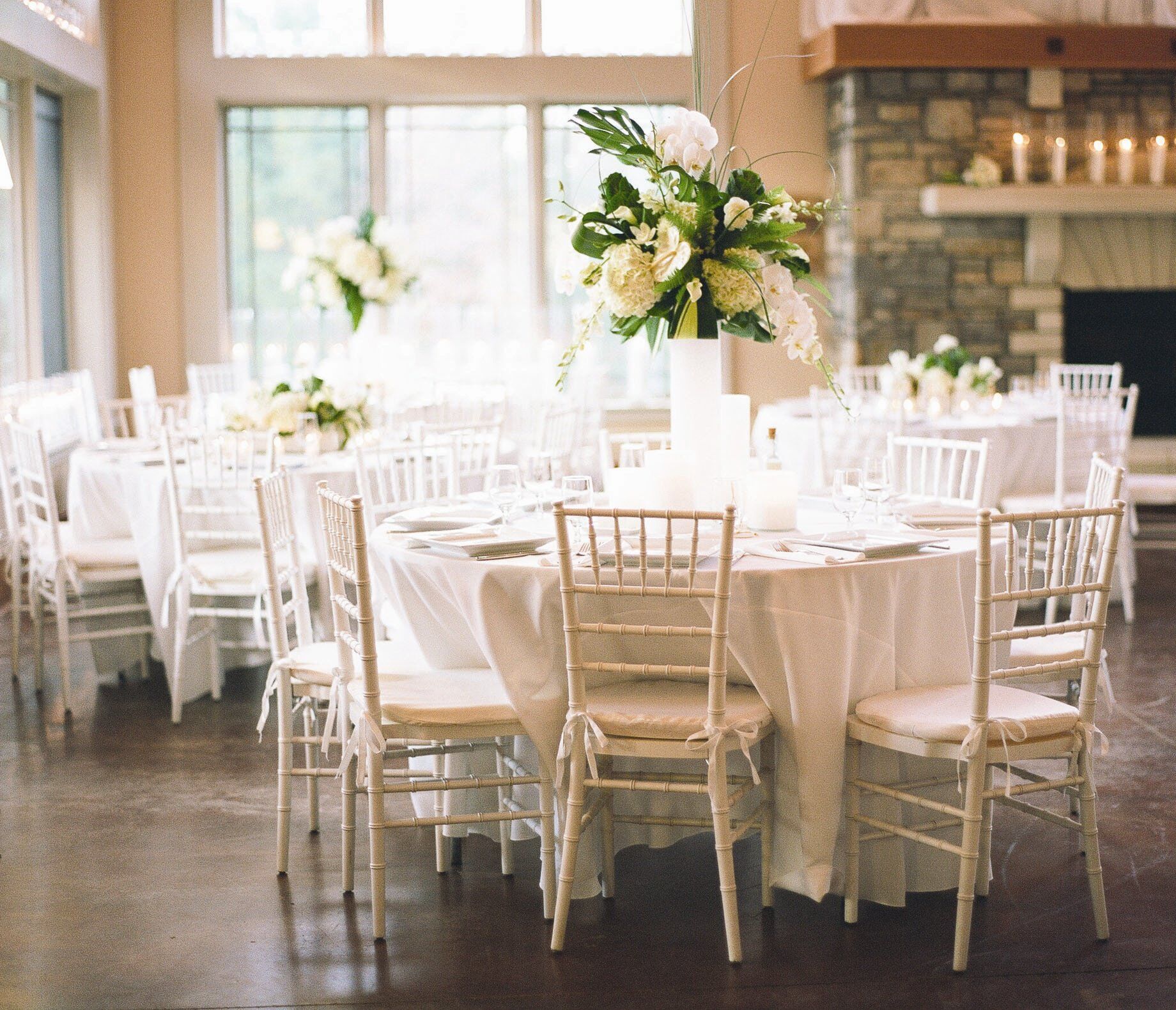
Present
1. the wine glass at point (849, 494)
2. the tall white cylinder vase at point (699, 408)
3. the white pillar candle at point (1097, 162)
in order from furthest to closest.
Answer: the white pillar candle at point (1097, 162)
the tall white cylinder vase at point (699, 408)
the wine glass at point (849, 494)

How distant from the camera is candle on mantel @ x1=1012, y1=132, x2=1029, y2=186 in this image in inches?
356

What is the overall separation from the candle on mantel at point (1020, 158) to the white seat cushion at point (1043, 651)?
5994mm

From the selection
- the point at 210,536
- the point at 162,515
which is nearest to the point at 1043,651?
the point at 210,536

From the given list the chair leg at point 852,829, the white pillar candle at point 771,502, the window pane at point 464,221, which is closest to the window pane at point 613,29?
the window pane at point 464,221

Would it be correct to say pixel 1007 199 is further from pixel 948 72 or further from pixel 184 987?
pixel 184 987

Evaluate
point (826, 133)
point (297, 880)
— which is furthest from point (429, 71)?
point (297, 880)

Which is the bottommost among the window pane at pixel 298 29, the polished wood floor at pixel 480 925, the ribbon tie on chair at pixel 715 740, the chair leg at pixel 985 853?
the polished wood floor at pixel 480 925

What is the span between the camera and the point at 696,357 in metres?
3.68

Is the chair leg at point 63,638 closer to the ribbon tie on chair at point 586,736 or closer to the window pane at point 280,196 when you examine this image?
the ribbon tie on chair at point 586,736

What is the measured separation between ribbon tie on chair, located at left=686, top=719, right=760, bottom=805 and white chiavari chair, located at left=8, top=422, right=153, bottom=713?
2818mm

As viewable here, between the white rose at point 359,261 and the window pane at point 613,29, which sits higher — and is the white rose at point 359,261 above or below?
below

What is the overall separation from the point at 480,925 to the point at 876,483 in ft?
4.49

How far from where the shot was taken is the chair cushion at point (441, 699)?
A: 308 cm

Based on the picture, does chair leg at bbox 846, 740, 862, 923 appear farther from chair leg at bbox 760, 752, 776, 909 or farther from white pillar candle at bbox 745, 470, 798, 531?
white pillar candle at bbox 745, 470, 798, 531
